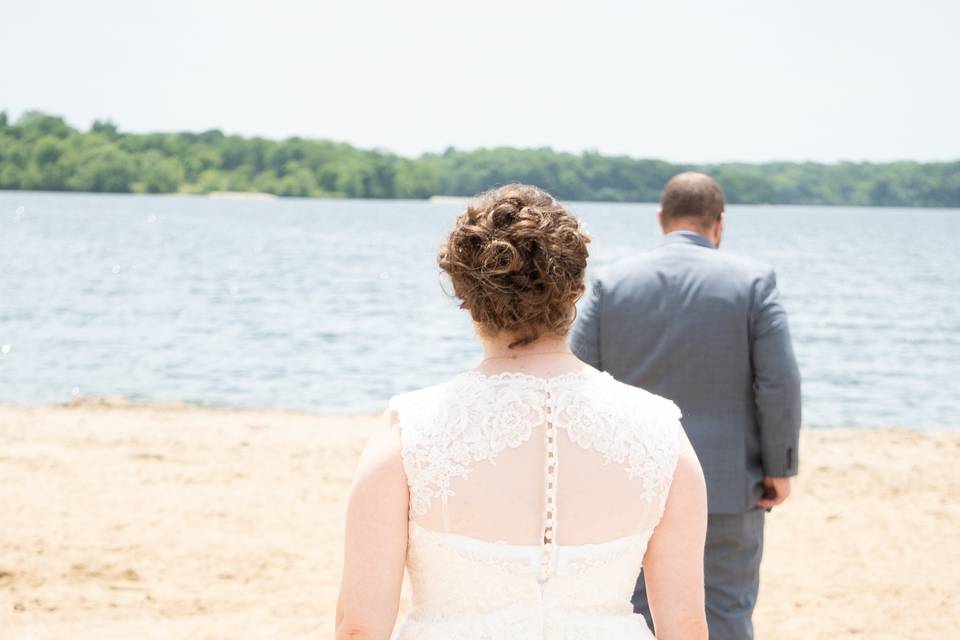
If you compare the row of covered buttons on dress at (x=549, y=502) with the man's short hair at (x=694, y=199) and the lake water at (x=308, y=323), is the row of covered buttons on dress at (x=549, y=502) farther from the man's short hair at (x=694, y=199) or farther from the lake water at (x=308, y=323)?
the man's short hair at (x=694, y=199)

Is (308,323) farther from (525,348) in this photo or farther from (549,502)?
(549,502)

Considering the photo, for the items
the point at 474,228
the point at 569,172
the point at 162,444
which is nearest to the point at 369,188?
the point at 569,172

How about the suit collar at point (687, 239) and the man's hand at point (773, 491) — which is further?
the suit collar at point (687, 239)

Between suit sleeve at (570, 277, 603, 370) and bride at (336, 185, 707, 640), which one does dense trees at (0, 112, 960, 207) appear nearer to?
suit sleeve at (570, 277, 603, 370)

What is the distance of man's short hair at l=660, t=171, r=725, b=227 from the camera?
14.1 ft

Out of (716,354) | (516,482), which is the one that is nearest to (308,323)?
(716,354)

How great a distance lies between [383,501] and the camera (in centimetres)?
197

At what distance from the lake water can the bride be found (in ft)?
0.68

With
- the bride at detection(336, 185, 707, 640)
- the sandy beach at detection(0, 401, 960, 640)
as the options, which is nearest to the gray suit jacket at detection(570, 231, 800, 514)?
the bride at detection(336, 185, 707, 640)

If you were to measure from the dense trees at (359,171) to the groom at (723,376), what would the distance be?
372 ft

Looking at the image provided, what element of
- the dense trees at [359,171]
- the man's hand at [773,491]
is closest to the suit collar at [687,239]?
the man's hand at [773,491]

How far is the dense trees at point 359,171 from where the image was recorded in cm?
12525

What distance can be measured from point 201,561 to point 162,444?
4.18 meters

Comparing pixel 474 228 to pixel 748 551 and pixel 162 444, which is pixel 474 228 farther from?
pixel 162 444
